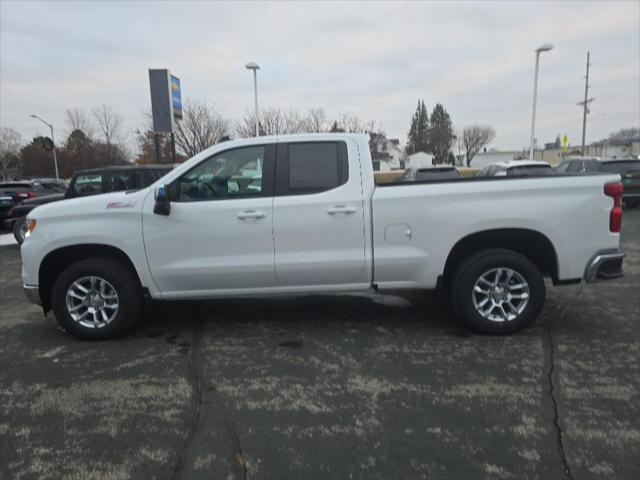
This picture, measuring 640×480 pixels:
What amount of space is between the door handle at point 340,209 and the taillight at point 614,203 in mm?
2327

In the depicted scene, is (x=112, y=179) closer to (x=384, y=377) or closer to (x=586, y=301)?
(x=384, y=377)

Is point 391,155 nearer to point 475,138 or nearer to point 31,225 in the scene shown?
point 475,138

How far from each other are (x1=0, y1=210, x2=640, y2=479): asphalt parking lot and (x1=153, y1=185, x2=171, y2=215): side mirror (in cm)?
129

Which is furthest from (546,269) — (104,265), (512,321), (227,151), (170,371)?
(104,265)

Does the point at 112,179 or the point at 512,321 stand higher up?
the point at 112,179

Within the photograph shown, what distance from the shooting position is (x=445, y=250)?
4.39 meters

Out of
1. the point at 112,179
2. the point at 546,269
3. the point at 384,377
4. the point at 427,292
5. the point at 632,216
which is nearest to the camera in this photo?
the point at 384,377

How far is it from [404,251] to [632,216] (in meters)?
12.1

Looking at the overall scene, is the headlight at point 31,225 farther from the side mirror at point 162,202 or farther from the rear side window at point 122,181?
the rear side window at point 122,181

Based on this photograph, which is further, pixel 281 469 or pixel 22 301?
pixel 22 301

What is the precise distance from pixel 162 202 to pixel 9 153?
246ft

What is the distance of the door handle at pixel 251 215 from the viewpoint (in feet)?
14.2

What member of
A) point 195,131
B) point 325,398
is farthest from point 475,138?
point 325,398

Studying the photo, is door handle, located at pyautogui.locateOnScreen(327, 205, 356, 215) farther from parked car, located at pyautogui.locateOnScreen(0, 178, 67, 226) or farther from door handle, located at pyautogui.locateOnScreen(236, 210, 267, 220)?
parked car, located at pyautogui.locateOnScreen(0, 178, 67, 226)
